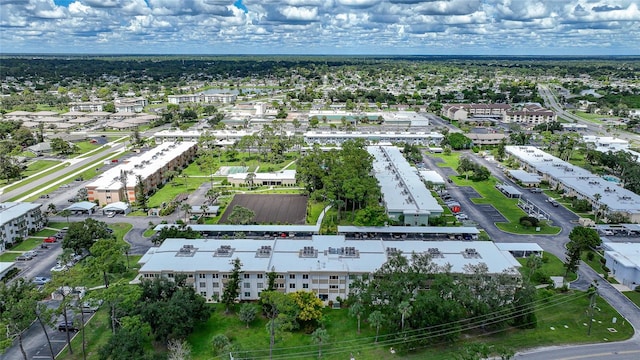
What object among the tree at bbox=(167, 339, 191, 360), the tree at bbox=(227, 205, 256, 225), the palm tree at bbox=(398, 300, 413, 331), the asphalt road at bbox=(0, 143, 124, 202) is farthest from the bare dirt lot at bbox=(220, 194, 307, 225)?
the asphalt road at bbox=(0, 143, 124, 202)

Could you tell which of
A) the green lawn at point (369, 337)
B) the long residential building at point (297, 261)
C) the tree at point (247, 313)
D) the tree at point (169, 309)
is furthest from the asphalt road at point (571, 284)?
the tree at point (169, 309)

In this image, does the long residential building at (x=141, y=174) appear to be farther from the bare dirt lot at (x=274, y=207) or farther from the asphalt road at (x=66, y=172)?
the bare dirt lot at (x=274, y=207)

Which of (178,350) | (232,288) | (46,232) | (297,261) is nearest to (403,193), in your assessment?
(297,261)

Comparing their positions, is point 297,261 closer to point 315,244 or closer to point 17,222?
point 315,244

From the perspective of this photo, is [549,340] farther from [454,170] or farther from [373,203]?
[454,170]

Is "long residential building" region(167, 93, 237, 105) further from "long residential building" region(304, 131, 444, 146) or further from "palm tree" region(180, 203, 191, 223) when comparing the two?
"palm tree" region(180, 203, 191, 223)

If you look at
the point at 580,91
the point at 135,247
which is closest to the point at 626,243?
the point at 135,247

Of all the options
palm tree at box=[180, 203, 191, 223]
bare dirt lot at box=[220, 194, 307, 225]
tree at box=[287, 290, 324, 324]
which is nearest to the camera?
tree at box=[287, 290, 324, 324]
